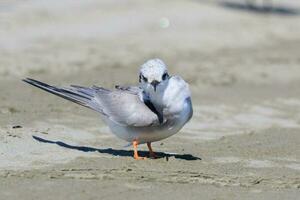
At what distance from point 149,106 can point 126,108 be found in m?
0.17

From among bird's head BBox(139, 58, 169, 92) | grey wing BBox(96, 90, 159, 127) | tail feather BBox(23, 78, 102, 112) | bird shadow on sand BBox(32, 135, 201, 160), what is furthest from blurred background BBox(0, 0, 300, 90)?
bird's head BBox(139, 58, 169, 92)

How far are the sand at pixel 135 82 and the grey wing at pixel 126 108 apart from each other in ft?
0.98

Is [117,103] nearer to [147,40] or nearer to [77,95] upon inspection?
[77,95]

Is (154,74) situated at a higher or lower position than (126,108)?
higher

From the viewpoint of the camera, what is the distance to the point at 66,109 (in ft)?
27.1

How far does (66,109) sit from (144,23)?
8047mm

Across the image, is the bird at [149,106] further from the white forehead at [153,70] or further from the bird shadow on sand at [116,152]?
the bird shadow on sand at [116,152]

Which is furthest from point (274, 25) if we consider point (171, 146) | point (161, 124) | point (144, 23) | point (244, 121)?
point (161, 124)

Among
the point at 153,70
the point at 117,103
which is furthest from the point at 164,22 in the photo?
the point at 153,70

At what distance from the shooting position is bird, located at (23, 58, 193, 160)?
5.41 m

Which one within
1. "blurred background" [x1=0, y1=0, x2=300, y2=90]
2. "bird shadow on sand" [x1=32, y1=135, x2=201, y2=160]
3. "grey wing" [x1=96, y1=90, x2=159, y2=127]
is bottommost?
"bird shadow on sand" [x1=32, y1=135, x2=201, y2=160]

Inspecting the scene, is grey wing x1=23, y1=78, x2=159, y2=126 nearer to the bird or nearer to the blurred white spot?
the bird

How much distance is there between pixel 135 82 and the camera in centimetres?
1078

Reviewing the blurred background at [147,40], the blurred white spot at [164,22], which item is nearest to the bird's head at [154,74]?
the blurred background at [147,40]
